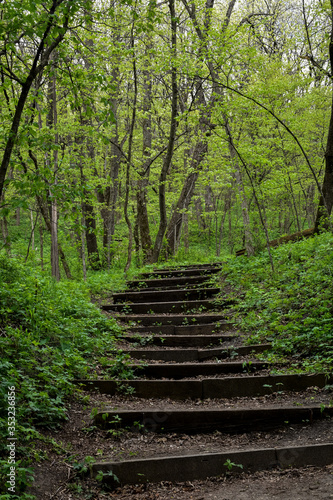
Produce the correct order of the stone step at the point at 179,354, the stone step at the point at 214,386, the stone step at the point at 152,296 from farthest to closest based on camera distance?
1. the stone step at the point at 152,296
2. the stone step at the point at 179,354
3. the stone step at the point at 214,386

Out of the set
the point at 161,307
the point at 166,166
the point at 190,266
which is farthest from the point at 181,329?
the point at 166,166

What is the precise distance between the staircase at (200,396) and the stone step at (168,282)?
4.67 ft

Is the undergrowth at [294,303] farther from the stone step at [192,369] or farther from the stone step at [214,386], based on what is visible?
the stone step at [192,369]

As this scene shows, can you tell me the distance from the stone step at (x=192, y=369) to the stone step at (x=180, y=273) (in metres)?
4.58

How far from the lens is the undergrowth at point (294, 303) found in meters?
4.59

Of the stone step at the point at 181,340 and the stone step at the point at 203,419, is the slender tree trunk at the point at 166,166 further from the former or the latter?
the stone step at the point at 203,419

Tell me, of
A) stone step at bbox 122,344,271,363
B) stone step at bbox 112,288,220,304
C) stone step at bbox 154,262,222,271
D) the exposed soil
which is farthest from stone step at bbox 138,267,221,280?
the exposed soil

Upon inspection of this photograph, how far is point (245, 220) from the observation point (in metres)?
9.79

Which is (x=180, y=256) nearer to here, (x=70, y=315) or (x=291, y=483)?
(x=70, y=315)

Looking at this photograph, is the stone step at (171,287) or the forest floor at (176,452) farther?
the stone step at (171,287)

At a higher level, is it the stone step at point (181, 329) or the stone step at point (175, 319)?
the stone step at point (175, 319)

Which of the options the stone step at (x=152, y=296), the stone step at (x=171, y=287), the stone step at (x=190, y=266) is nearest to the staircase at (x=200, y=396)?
the stone step at (x=152, y=296)

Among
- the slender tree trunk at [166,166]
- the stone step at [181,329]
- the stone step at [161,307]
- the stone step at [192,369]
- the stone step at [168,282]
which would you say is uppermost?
the slender tree trunk at [166,166]

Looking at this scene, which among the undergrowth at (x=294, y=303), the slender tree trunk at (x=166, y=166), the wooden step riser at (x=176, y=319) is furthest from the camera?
the slender tree trunk at (x=166, y=166)
